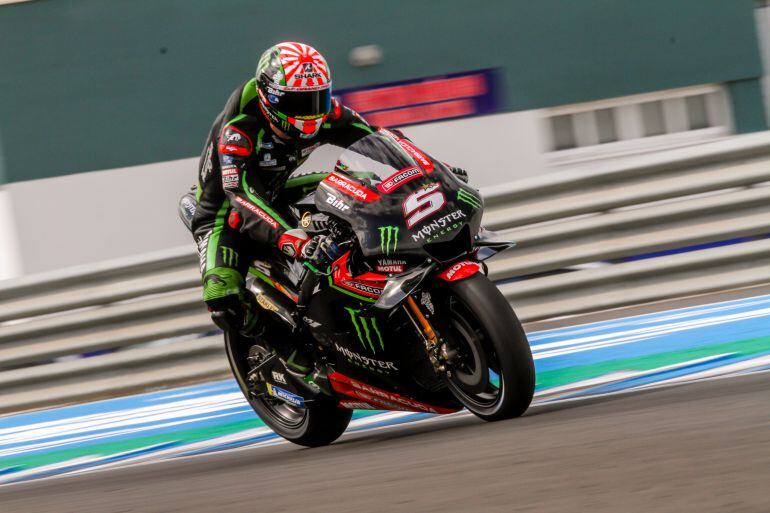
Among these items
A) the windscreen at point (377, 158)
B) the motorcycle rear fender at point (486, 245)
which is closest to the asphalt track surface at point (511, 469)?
the motorcycle rear fender at point (486, 245)

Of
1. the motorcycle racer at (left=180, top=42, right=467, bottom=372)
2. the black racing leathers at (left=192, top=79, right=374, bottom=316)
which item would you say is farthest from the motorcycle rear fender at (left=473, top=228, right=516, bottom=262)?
the black racing leathers at (left=192, top=79, right=374, bottom=316)

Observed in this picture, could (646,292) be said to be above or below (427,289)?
below

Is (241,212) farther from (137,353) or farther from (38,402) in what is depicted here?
(38,402)

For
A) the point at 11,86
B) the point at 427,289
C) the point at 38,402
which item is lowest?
the point at 38,402

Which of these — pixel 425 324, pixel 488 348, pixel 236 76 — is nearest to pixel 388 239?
pixel 425 324

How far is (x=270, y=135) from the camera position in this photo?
578cm

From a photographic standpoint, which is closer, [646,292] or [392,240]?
[392,240]

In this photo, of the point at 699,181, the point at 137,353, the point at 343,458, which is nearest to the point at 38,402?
the point at 137,353

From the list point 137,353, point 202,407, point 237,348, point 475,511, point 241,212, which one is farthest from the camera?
point 137,353

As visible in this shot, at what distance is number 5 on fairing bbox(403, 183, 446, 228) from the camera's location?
16.3ft

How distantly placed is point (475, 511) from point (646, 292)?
4557 millimetres

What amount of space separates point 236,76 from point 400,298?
525cm

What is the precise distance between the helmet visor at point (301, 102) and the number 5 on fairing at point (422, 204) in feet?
2.37

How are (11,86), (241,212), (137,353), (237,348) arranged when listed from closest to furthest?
(241,212) < (237,348) < (137,353) < (11,86)
